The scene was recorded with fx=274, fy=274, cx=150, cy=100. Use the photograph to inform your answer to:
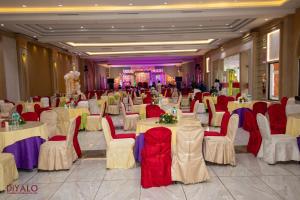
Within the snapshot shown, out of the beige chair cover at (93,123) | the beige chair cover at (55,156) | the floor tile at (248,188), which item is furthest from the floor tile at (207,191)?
the beige chair cover at (93,123)

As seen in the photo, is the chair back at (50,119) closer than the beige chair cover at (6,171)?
No

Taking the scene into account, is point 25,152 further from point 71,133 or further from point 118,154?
point 118,154

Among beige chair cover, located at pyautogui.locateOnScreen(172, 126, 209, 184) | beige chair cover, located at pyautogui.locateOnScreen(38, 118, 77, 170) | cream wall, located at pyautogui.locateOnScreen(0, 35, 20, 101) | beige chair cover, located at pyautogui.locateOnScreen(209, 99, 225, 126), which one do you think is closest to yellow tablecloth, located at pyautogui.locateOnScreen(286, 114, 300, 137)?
beige chair cover, located at pyautogui.locateOnScreen(172, 126, 209, 184)

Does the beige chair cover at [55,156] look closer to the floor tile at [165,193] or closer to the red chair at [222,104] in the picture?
the floor tile at [165,193]

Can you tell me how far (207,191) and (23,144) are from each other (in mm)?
3201

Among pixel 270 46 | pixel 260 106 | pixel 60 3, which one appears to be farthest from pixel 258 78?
pixel 60 3

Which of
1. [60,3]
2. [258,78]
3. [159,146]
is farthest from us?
[258,78]

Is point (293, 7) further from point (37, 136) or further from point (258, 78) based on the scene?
point (37, 136)

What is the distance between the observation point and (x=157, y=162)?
4039 millimetres

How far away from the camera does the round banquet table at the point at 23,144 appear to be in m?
4.65

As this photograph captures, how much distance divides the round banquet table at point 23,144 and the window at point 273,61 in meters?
9.55

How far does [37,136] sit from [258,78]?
1089 cm

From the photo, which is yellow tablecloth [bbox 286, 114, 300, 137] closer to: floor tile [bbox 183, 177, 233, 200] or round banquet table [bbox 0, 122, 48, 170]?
floor tile [bbox 183, 177, 233, 200]

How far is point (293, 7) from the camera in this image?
361 inches
